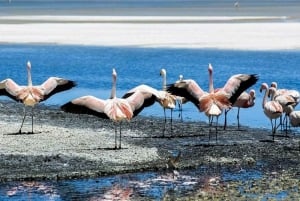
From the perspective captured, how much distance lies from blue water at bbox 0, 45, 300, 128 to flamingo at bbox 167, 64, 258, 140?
373cm

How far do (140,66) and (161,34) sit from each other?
45.2 feet

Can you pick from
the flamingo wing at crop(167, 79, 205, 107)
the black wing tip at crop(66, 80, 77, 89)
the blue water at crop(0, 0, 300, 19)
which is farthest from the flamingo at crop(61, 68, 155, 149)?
the blue water at crop(0, 0, 300, 19)

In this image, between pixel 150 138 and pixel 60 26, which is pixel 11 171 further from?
pixel 60 26

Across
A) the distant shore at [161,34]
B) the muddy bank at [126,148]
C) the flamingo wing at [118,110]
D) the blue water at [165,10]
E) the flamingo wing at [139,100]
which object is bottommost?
the muddy bank at [126,148]

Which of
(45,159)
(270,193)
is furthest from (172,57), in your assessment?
(270,193)

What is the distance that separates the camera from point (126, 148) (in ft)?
49.9

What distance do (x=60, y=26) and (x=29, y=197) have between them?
4126 centimetres

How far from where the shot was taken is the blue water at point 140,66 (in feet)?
80.6

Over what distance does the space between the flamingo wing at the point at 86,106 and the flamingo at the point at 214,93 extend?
1.35 m

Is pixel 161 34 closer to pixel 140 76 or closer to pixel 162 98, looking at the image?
pixel 140 76

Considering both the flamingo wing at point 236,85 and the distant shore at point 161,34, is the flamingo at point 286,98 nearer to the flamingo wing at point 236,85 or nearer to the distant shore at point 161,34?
the flamingo wing at point 236,85

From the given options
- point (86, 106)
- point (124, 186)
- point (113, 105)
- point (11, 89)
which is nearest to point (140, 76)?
point (11, 89)

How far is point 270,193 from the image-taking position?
1158 cm

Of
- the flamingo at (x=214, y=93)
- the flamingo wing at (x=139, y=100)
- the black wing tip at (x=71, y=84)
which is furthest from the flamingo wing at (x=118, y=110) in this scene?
the black wing tip at (x=71, y=84)
